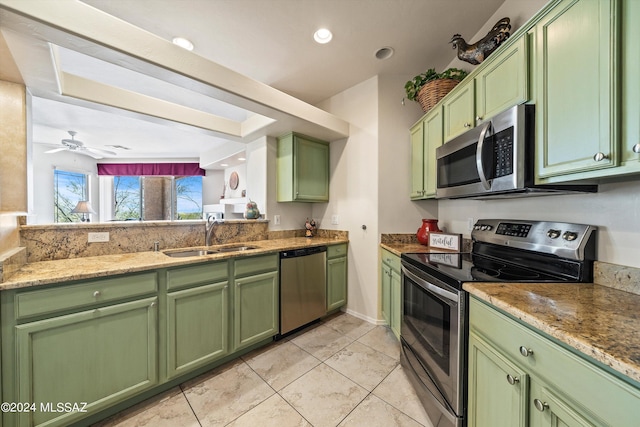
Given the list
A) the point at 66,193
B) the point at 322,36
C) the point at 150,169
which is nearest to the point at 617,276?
the point at 322,36

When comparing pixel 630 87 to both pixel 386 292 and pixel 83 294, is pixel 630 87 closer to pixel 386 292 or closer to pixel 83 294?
pixel 386 292

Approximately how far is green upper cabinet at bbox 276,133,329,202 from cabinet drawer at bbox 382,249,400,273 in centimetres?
107

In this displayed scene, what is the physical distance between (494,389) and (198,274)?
1.81 meters

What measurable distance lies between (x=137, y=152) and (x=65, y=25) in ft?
18.1

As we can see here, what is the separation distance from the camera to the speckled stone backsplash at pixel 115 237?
1654mm

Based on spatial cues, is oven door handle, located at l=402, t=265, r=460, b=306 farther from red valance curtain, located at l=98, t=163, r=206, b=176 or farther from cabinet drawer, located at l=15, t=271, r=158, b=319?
red valance curtain, located at l=98, t=163, r=206, b=176

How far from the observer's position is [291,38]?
2049mm

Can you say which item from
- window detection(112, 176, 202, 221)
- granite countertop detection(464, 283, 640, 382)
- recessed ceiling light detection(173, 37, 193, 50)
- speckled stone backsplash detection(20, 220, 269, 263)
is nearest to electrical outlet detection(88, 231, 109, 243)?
speckled stone backsplash detection(20, 220, 269, 263)

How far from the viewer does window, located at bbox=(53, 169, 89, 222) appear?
5.21 meters

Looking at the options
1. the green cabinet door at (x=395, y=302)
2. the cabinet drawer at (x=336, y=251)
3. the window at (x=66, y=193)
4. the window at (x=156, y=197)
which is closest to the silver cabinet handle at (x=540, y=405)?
the green cabinet door at (x=395, y=302)

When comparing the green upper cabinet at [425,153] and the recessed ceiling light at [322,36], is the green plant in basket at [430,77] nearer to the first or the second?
the green upper cabinet at [425,153]

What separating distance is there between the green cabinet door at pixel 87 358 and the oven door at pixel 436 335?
1720 millimetres

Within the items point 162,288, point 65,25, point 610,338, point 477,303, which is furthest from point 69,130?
point 610,338

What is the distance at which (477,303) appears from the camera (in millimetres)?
1101
